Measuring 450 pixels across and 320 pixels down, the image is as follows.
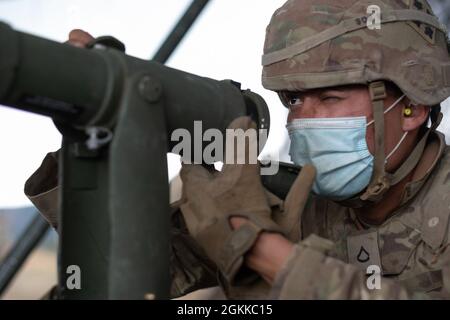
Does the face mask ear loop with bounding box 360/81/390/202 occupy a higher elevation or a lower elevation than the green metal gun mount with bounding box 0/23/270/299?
higher

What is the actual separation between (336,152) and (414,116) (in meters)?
0.30

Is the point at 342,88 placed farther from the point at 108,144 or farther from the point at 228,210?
the point at 108,144

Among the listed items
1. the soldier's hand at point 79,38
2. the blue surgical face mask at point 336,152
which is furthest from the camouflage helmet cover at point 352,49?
the soldier's hand at point 79,38

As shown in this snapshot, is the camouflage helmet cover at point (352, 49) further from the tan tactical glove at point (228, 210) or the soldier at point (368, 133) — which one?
the tan tactical glove at point (228, 210)

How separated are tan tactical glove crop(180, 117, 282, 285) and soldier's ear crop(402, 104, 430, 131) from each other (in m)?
0.74

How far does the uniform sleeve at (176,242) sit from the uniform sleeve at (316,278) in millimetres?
420

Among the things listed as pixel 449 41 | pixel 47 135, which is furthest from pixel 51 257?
pixel 449 41

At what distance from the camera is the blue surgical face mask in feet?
6.46

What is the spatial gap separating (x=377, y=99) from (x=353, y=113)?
0.08 meters

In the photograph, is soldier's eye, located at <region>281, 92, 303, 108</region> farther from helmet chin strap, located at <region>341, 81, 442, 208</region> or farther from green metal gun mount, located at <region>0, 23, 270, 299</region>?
green metal gun mount, located at <region>0, 23, 270, 299</region>

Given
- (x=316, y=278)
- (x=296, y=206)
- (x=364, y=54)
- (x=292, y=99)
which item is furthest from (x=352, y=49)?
(x=316, y=278)

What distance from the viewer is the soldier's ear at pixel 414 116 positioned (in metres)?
2.11

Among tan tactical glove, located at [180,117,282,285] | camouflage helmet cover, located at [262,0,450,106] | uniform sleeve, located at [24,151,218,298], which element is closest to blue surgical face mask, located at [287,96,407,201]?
camouflage helmet cover, located at [262,0,450,106]

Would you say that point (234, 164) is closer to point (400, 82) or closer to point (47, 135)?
point (400, 82)
